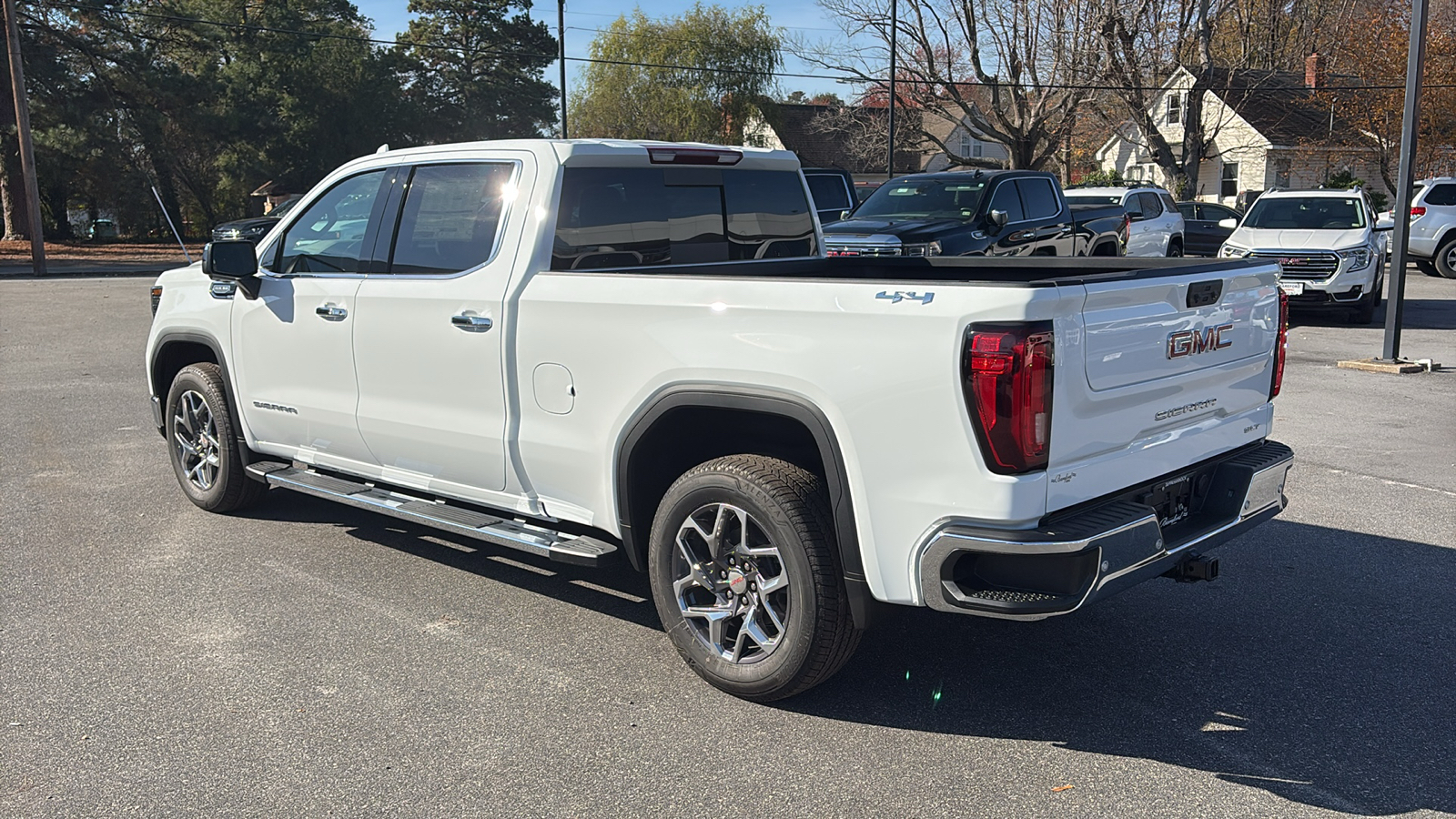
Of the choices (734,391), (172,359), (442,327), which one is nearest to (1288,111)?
(172,359)

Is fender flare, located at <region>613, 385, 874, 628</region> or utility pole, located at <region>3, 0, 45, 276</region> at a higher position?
utility pole, located at <region>3, 0, 45, 276</region>

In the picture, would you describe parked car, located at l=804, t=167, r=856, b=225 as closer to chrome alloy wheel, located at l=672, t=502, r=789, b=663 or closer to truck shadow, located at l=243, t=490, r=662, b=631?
truck shadow, located at l=243, t=490, r=662, b=631

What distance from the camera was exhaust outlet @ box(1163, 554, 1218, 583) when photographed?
402cm

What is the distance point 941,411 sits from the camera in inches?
136

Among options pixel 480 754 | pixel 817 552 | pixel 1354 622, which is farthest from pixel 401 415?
pixel 1354 622

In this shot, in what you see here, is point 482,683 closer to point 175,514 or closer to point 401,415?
point 401,415

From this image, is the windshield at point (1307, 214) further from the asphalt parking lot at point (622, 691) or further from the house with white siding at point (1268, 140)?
the house with white siding at point (1268, 140)

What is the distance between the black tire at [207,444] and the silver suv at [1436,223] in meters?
22.7

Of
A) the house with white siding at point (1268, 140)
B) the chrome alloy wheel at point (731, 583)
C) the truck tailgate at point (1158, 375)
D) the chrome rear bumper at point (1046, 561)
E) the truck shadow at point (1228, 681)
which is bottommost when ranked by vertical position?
the truck shadow at point (1228, 681)

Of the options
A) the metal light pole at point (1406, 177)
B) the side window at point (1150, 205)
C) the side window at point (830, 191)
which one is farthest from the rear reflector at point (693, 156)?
the side window at point (1150, 205)

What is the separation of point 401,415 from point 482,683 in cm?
143

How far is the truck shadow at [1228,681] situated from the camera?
368 cm

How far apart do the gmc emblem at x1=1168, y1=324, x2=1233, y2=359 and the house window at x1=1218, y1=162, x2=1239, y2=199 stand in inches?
1912

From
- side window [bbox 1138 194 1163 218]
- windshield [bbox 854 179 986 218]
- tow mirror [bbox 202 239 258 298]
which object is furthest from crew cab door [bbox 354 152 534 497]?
side window [bbox 1138 194 1163 218]
